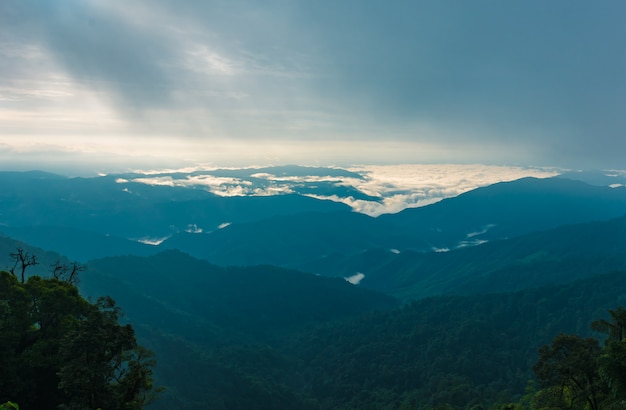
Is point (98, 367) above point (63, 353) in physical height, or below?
below

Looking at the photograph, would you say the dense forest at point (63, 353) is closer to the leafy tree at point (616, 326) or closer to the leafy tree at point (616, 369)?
the leafy tree at point (616, 369)

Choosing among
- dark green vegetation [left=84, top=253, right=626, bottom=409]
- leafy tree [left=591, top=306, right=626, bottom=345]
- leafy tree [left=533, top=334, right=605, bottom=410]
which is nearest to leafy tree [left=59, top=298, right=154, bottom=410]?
leafy tree [left=533, top=334, right=605, bottom=410]

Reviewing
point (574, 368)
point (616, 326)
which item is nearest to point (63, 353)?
point (574, 368)

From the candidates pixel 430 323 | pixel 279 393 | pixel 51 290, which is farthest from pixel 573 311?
pixel 51 290

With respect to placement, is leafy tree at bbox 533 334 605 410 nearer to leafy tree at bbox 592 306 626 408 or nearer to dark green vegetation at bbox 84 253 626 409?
leafy tree at bbox 592 306 626 408

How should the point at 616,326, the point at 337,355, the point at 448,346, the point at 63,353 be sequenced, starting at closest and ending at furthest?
the point at 63,353 < the point at 616,326 < the point at 448,346 < the point at 337,355

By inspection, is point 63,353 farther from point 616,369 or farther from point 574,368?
point 616,369

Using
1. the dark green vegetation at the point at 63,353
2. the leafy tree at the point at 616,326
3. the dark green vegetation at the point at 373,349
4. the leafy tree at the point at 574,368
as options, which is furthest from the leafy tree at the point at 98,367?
the dark green vegetation at the point at 373,349

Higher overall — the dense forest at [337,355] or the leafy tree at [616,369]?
the leafy tree at [616,369]
